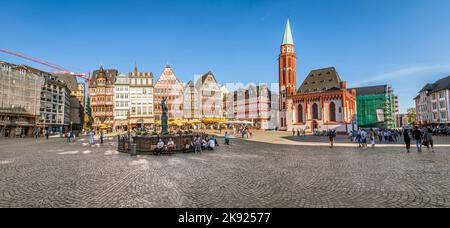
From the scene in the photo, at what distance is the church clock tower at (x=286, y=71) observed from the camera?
68938 millimetres

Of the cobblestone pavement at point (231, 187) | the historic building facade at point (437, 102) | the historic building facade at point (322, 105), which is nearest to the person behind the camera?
the cobblestone pavement at point (231, 187)

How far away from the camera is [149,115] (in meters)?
65.4

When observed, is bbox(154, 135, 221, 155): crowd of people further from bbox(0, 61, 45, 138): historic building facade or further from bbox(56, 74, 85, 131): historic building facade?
bbox(56, 74, 85, 131): historic building facade

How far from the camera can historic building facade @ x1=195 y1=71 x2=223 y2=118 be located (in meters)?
68.2

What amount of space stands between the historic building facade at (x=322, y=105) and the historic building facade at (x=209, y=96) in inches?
816

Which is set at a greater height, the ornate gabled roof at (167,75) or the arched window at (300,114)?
the ornate gabled roof at (167,75)

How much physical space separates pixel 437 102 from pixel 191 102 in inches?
2685

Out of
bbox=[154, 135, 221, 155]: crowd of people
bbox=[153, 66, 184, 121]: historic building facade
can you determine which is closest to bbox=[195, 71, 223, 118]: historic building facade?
bbox=[153, 66, 184, 121]: historic building facade

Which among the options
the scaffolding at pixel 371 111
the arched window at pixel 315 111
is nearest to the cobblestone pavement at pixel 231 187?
the arched window at pixel 315 111

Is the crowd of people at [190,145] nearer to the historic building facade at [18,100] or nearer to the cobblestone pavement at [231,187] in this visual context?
the cobblestone pavement at [231,187]

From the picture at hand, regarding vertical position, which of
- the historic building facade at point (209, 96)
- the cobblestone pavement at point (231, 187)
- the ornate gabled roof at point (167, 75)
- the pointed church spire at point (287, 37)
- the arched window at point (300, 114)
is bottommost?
the cobblestone pavement at point (231, 187)

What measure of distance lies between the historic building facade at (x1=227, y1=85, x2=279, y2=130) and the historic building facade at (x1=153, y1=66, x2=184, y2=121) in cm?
2166
